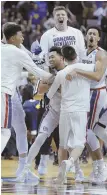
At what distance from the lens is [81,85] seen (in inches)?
367

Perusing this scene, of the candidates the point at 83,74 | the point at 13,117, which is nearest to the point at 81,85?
the point at 83,74

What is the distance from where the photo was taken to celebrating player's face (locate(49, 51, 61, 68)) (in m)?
9.62

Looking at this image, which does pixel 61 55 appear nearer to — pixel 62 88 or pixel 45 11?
pixel 62 88

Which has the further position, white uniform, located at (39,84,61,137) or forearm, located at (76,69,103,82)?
white uniform, located at (39,84,61,137)

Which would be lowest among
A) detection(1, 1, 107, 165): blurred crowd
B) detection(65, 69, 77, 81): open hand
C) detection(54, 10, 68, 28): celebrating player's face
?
detection(65, 69, 77, 81): open hand

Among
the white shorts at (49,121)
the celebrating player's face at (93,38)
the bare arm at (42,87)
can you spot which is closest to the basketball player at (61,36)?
the celebrating player's face at (93,38)

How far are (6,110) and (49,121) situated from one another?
105 cm

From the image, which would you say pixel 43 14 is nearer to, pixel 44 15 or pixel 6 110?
pixel 44 15

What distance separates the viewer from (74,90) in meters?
9.31

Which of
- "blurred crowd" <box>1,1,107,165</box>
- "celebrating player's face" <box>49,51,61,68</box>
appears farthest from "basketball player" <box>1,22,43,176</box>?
"blurred crowd" <box>1,1,107,165</box>

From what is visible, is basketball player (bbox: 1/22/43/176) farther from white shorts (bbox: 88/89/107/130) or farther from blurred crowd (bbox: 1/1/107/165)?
blurred crowd (bbox: 1/1/107/165)

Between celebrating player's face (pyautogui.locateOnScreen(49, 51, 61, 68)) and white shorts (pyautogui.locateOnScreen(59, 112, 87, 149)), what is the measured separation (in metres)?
0.73

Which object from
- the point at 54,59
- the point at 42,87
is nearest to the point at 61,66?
the point at 54,59

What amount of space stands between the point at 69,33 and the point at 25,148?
196cm
